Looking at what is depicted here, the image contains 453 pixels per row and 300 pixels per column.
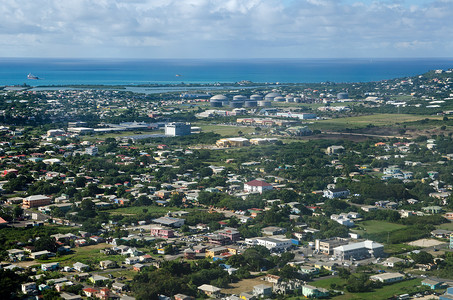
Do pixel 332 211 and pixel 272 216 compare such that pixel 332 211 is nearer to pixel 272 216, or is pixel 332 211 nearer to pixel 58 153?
pixel 272 216

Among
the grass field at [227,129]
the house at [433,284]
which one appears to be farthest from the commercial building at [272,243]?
the grass field at [227,129]

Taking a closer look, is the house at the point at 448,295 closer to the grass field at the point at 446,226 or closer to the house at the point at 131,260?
the grass field at the point at 446,226

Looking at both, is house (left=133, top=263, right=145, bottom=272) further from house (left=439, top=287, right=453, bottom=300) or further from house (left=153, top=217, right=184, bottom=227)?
house (left=439, top=287, right=453, bottom=300)

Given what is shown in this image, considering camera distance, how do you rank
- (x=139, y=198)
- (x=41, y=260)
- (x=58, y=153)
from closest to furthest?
(x=41, y=260), (x=139, y=198), (x=58, y=153)

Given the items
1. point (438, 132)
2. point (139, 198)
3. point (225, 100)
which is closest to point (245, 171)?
point (139, 198)

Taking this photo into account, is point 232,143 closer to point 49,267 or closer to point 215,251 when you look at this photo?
point 215,251

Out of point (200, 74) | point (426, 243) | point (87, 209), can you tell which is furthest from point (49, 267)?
point (200, 74)
